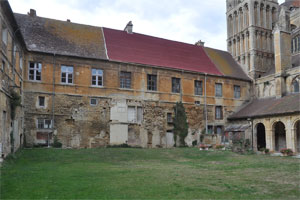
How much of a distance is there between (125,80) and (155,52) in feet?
17.7

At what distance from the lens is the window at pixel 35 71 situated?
23000mm

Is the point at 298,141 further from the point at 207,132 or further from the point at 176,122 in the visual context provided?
the point at 176,122

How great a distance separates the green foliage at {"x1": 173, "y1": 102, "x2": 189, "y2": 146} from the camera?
27.7 metres

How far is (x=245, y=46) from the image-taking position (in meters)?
34.4

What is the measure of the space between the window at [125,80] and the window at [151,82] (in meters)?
1.96

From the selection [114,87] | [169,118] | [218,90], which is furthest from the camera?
[218,90]

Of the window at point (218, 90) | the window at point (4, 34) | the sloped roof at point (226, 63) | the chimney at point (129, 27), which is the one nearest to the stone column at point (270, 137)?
the window at point (218, 90)

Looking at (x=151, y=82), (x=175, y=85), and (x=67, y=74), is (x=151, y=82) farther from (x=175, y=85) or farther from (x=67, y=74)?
(x=67, y=74)

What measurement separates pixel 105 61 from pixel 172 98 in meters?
7.45

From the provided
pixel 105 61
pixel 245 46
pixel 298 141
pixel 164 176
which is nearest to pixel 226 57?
pixel 245 46

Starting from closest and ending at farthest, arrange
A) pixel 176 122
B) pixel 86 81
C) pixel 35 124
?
pixel 35 124 → pixel 86 81 → pixel 176 122

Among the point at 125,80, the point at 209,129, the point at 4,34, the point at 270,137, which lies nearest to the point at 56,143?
the point at 125,80

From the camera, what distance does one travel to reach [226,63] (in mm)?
34031

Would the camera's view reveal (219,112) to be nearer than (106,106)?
No
